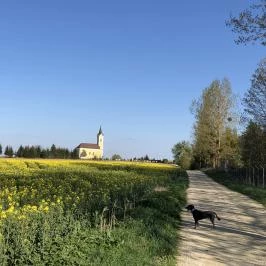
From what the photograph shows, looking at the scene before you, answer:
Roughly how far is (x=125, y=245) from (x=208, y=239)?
3.43m

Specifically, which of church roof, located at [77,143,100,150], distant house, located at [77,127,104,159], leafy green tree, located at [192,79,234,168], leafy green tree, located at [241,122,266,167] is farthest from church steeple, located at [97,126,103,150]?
leafy green tree, located at [241,122,266,167]

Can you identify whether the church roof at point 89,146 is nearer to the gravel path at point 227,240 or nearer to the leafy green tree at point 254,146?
the leafy green tree at point 254,146

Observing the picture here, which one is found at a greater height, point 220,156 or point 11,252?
point 220,156

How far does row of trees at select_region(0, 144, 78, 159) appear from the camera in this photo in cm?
10786

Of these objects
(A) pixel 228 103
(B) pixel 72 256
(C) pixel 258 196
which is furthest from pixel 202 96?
(B) pixel 72 256

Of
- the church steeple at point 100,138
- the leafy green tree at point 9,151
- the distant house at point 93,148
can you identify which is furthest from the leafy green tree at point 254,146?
the church steeple at point 100,138

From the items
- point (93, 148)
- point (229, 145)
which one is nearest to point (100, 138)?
point (93, 148)

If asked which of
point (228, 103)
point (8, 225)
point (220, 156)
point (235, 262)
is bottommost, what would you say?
point (235, 262)

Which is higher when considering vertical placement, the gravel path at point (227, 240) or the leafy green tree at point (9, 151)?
the leafy green tree at point (9, 151)

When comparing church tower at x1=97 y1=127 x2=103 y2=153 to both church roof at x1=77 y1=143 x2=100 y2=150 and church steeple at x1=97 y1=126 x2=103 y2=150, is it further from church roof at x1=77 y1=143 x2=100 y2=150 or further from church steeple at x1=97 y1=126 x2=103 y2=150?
church roof at x1=77 y1=143 x2=100 y2=150

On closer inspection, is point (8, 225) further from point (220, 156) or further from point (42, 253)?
point (220, 156)

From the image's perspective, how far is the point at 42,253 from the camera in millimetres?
7156

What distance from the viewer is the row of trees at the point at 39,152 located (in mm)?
107863

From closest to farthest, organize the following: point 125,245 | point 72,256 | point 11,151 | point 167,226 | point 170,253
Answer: point 72,256
point 125,245
point 170,253
point 167,226
point 11,151
